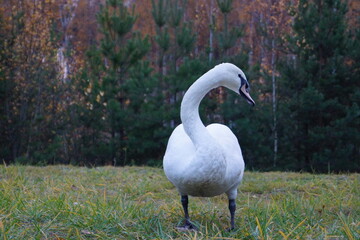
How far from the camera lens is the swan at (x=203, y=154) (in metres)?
2.89

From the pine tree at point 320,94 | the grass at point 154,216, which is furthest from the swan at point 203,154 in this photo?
the pine tree at point 320,94

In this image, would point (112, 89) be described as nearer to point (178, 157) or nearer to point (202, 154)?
point (178, 157)

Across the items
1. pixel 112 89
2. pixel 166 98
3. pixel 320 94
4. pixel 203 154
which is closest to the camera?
pixel 203 154

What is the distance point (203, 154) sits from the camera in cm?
288

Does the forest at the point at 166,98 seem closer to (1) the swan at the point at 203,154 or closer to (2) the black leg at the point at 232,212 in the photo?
(2) the black leg at the point at 232,212

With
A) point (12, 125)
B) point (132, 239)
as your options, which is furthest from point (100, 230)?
point (12, 125)

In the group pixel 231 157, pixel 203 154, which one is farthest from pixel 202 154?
pixel 231 157

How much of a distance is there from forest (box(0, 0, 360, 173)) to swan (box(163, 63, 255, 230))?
18.8 ft

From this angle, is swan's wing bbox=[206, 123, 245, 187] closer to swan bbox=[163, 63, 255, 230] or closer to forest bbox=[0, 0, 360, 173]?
swan bbox=[163, 63, 255, 230]

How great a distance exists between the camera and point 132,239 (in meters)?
2.87

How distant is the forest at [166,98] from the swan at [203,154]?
573 centimetres

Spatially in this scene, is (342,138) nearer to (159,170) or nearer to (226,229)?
(159,170)

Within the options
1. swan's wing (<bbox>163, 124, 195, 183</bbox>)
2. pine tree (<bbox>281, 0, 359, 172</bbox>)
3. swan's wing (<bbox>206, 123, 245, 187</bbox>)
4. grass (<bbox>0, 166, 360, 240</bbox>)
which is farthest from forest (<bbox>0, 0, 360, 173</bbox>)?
swan's wing (<bbox>163, 124, 195, 183</bbox>)

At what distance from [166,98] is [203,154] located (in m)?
7.00
